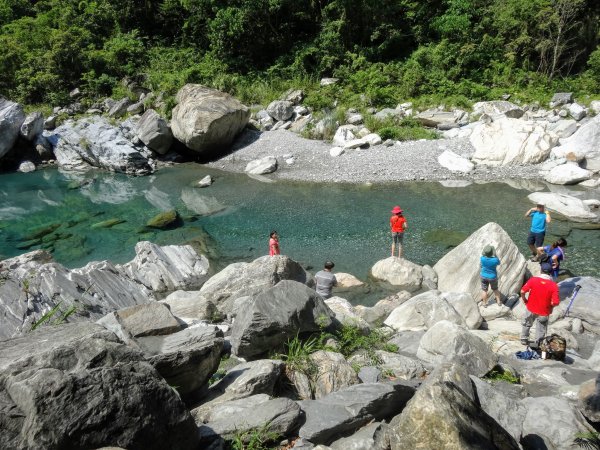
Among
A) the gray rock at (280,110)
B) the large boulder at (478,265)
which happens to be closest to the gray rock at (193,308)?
the large boulder at (478,265)

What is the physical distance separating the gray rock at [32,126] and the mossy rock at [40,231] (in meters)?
12.2

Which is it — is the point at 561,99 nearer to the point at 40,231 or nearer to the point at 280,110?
the point at 280,110

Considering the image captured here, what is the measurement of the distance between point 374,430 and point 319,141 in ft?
72.8

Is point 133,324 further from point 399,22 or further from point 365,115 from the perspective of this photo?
point 399,22

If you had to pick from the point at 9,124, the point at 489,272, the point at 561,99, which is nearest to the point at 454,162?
the point at 561,99

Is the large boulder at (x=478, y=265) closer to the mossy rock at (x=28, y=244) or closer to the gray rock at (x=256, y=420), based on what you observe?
the gray rock at (x=256, y=420)

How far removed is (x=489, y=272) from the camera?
1067 centimetres

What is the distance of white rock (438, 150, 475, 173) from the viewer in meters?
→ 21.5

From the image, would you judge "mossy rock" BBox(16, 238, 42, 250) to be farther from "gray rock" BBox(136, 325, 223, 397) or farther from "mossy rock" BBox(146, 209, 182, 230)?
"gray rock" BBox(136, 325, 223, 397)

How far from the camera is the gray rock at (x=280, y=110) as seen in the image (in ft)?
95.9

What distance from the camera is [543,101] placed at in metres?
26.3

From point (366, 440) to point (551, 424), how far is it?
250cm

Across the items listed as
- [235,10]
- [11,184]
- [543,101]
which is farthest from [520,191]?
[11,184]

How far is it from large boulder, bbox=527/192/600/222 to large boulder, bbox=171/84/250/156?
1700cm
